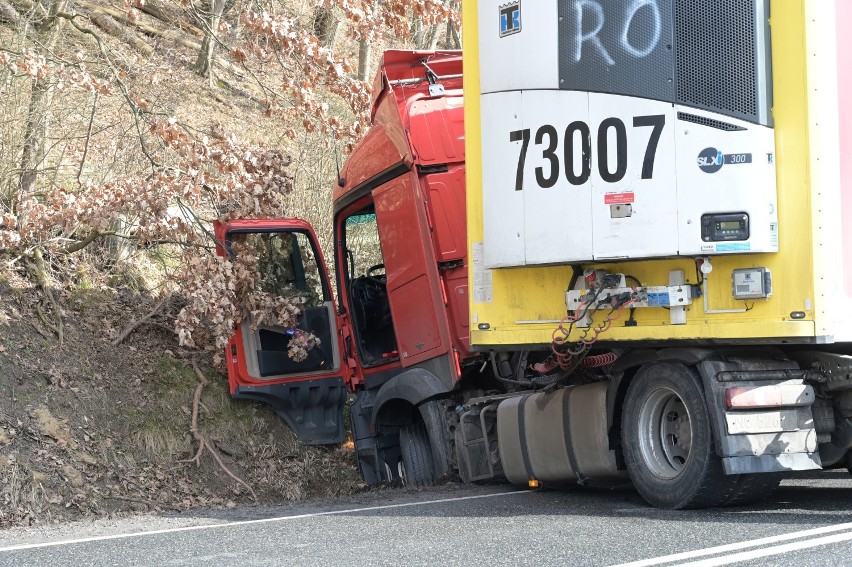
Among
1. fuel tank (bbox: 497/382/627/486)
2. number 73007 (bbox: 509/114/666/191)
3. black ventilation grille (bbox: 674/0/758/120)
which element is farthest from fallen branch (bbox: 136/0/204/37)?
black ventilation grille (bbox: 674/0/758/120)

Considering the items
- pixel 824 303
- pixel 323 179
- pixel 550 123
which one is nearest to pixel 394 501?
pixel 550 123

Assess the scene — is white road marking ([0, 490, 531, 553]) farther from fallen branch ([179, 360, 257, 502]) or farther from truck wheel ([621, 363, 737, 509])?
fallen branch ([179, 360, 257, 502])

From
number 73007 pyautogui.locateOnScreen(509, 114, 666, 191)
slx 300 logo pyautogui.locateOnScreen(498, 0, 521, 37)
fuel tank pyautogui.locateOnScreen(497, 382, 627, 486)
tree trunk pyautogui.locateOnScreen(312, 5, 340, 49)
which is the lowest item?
fuel tank pyautogui.locateOnScreen(497, 382, 627, 486)

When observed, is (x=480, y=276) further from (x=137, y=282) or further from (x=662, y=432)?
(x=137, y=282)

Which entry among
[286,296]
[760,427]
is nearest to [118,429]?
[286,296]

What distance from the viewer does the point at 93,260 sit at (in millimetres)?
11938

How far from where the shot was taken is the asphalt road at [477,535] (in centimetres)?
527

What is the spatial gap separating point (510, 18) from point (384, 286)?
12.9ft

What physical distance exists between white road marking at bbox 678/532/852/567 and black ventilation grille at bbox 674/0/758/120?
229cm

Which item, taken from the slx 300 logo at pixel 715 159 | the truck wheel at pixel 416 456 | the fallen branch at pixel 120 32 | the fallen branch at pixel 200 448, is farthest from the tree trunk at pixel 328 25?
the slx 300 logo at pixel 715 159

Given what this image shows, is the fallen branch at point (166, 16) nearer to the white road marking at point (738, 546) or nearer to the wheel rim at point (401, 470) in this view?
the wheel rim at point (401, 470)

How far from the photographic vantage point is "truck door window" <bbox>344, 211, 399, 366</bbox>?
10.5 m

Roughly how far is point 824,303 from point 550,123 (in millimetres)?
1952

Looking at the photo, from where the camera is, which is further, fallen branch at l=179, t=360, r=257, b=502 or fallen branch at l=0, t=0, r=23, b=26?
fallen branch at l=0, t=0, r=23, b=26
